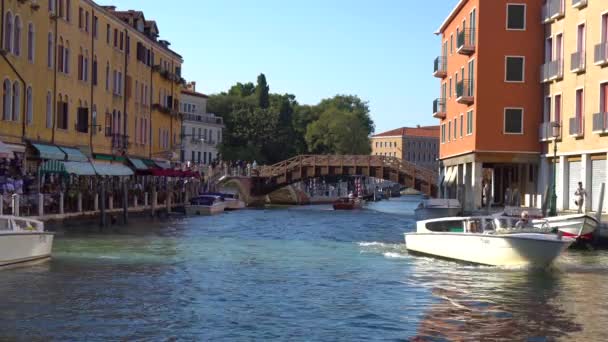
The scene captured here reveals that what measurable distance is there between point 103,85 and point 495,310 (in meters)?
36.9

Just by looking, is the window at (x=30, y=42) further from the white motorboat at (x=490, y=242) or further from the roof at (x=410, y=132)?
the roof at (x=410, y=132)

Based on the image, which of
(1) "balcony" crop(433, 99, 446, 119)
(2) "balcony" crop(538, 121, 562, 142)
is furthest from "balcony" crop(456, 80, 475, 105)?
Answer: (1) "balcony" crop(433, 99, 446, 119)

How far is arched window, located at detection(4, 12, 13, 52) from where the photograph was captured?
116ft

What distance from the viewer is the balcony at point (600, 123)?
1324 inches

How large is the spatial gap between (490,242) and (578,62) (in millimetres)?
15956

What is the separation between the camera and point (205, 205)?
186 ft

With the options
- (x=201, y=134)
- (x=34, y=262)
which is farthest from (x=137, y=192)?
(x=201, y=134)

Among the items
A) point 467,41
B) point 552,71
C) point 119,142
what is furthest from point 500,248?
point 119,142

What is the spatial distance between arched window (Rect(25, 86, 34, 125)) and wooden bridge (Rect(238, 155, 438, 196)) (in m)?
34.0

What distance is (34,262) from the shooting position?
2280cm

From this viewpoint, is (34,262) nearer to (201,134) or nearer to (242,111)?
(201,134)

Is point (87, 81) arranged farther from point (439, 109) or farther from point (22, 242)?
point (22, 242)

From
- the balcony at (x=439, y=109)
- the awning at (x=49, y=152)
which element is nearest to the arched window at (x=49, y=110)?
the awning at (x=49, y=152)

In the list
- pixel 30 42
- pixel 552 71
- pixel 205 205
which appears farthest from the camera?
pixel 205 205
